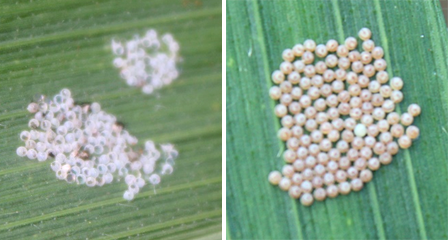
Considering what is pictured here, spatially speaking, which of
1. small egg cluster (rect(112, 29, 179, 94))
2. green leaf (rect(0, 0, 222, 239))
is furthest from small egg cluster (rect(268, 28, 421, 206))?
small egg cluster (rect(112, 29, 179, 94))

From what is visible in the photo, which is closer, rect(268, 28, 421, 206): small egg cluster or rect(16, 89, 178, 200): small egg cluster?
rect(268, 28, 421, 206): small egg cluster

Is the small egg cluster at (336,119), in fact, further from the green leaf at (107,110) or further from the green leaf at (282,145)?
the green leaf at (107,110)

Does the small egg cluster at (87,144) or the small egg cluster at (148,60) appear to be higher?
the small egg cluster at (148,60)

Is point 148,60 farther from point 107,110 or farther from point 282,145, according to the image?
point 282,145

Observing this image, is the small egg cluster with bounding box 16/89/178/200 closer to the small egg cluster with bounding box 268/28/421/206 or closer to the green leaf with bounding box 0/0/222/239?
the green leaf with bounding box 0/0/222/239

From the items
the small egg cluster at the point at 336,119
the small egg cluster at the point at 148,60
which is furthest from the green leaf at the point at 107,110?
the small egg cluster at the point at 336,119

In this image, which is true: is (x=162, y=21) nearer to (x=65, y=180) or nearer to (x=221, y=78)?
(x=221, y=78)

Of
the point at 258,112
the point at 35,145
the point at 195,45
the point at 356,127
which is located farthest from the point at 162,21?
the point at 356,127
